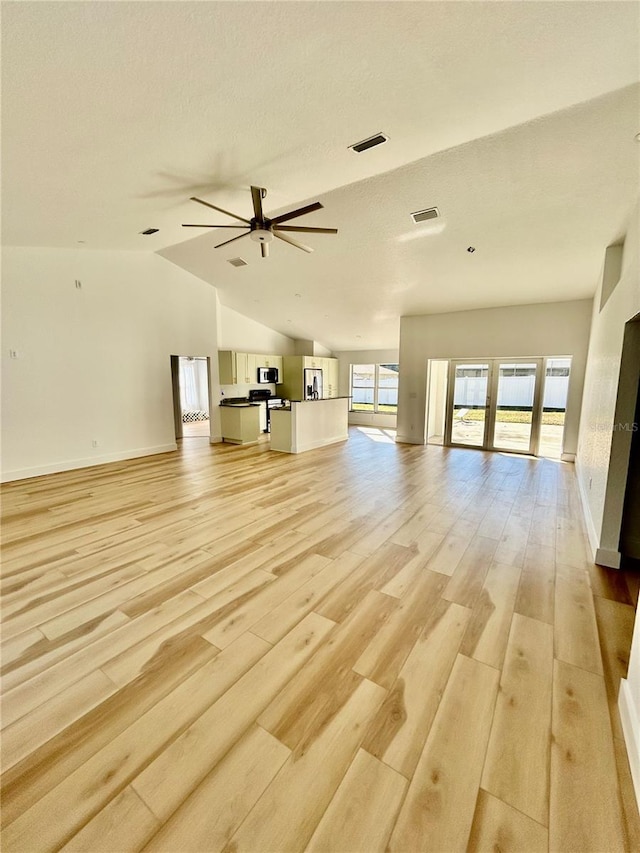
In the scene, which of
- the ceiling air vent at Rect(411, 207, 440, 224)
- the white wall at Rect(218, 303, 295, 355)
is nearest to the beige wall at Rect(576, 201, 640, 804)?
the ceiling air vent at Rect(411, 207, 440, 224)

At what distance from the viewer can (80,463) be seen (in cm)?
559

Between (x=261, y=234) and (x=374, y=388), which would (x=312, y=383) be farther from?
(x=261, y=234)

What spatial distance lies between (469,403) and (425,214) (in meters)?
4.23

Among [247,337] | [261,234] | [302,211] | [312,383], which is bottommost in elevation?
[312,383]

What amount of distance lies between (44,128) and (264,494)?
3.77 metres

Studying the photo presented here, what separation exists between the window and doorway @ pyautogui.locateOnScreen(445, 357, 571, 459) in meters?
2.75

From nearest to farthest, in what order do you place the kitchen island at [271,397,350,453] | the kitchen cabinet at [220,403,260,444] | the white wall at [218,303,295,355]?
the kitchen island at [271,397,350,453] → the kitchen cabinet at [220,403,260,444] → the white wall at [218,303,295,355]

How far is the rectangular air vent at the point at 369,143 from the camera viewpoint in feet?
9.12

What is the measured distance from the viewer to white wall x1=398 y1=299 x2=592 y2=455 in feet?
19.6

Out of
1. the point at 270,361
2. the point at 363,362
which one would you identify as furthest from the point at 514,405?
the point at 270,361

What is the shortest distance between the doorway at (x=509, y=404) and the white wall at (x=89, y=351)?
5725mm

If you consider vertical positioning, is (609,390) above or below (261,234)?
below

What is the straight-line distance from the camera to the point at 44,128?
7.84 feet

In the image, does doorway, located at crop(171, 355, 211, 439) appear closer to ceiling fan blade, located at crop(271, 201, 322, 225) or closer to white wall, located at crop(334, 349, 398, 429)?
white wall, located at crop(334, 349, 398, 429)
